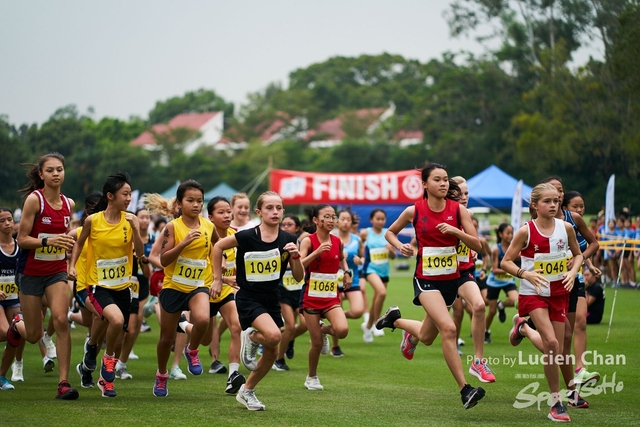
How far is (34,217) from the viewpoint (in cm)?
841

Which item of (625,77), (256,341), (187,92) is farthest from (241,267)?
(187,92)

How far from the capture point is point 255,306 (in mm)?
7855

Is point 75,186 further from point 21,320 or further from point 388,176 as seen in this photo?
point 21,320

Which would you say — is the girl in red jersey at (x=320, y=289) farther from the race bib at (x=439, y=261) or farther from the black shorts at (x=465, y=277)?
the race bib at (x=439, y=261)

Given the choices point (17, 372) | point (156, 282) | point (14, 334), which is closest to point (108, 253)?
point (14, 334)

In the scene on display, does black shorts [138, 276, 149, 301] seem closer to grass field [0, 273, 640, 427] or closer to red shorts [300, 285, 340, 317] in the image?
grass field [0, 273, 640, 427]

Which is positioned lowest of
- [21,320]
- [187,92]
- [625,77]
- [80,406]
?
[80,406]

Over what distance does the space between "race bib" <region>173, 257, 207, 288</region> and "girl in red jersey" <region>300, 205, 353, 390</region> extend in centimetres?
126

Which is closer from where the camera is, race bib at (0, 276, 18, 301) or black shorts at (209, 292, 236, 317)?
black shorts at (209, 292, 236, 317)

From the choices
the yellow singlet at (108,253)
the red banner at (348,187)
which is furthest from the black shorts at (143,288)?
the red banner at (348,187)

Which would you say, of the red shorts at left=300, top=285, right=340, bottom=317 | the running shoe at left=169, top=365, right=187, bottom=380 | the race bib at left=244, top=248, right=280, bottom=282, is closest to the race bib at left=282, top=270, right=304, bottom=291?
the red shorts at left=300, top=285, right=340, bottom=317

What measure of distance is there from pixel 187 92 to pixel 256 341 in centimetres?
11707

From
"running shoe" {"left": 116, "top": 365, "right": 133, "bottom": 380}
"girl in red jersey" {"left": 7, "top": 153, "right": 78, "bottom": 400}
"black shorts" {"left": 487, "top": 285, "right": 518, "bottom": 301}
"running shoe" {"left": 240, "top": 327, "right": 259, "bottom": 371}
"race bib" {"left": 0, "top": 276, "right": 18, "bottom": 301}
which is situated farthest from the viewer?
"black shorts" {"left": 487, "top": 285, "right": 518, "bottom": 301}

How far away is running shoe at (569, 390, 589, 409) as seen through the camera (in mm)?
7777
